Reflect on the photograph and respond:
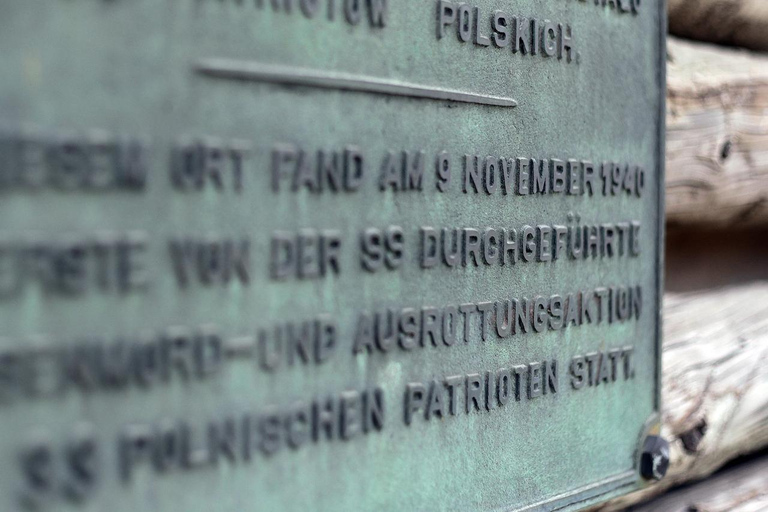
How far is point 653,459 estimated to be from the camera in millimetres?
1255

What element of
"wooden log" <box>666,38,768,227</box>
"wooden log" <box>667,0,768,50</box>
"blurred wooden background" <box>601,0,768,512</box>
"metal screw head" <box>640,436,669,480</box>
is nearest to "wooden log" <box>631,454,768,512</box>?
Result: "blurred wooden background" <box>601,0,768,512</box>

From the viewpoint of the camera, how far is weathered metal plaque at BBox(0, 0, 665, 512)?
0.67 metres

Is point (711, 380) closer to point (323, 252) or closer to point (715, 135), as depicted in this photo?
point (715, 135)

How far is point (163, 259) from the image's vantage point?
724mm

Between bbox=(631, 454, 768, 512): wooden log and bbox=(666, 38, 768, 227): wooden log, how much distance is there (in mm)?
500

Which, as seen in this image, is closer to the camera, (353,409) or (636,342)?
(353,409)

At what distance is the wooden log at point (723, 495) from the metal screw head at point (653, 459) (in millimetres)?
246

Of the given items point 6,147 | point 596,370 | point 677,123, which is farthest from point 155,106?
point 677,123

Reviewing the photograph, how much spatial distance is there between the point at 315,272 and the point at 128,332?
0.65ft

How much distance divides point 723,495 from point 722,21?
0.88 m

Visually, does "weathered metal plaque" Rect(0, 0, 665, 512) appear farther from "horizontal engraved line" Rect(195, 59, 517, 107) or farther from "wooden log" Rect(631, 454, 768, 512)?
"wooden log" Rect(631, 454, 768, 512)

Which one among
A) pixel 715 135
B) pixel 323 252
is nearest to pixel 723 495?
pixel 715 135

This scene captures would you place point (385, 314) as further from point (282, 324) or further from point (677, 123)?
point (677, 123)

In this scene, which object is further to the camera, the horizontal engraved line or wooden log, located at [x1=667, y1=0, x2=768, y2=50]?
wooden log, located at [x1=667, y1=0, x2=768, y2=50]
